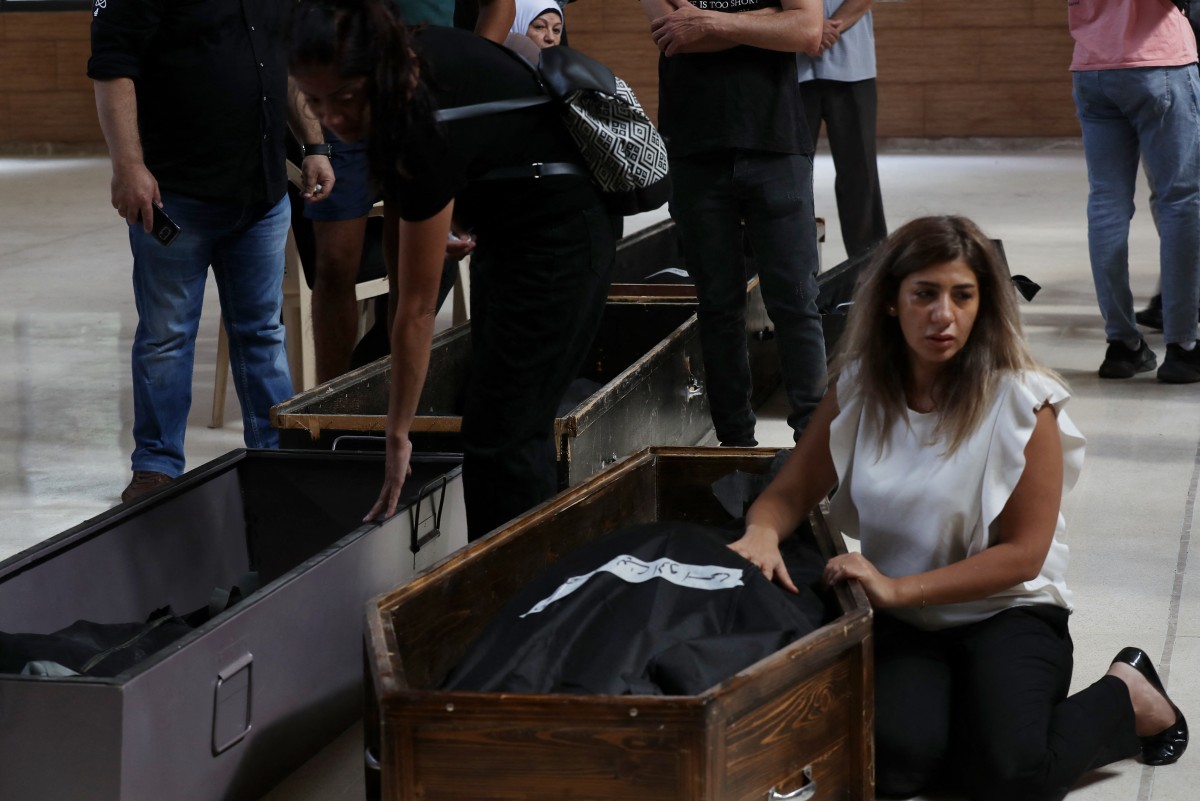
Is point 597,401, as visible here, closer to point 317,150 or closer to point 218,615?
point 317,150

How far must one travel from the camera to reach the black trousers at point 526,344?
2182 millimetres

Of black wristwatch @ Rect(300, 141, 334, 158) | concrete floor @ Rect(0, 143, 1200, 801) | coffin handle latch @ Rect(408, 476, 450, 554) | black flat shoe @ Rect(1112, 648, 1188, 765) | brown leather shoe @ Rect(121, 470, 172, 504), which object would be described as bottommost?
concrete floor @ Rect(0, 143, 1200, 801)

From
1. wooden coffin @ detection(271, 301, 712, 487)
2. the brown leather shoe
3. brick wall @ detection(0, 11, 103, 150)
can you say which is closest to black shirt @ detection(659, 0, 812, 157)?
wooden coffin @ detection(271, 301, 712, 487)

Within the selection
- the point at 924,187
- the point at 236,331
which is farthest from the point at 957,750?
the point at 924,187

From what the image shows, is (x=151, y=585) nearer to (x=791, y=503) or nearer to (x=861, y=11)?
(x=791, y=503)

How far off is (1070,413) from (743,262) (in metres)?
1.24

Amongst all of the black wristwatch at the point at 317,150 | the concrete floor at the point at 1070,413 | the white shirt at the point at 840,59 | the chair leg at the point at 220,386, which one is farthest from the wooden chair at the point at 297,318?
the white shirt at the point at 840,59

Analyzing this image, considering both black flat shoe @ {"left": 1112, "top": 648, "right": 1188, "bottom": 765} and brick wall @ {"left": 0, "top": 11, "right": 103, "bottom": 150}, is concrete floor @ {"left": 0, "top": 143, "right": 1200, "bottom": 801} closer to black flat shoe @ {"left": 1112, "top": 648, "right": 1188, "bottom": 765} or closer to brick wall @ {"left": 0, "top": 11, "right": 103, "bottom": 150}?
black flat shoe @ {"left": 1112, "top": 648, "right": 1188, "bottom": 765}

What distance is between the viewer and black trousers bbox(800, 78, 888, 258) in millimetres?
5172

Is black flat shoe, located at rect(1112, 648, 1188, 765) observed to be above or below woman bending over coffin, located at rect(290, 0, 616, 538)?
below

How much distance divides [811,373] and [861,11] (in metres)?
1.30

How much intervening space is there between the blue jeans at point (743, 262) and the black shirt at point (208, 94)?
2.83 ft

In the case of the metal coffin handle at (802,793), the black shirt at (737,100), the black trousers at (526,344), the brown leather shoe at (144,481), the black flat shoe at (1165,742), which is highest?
the black shirt at (737,100)

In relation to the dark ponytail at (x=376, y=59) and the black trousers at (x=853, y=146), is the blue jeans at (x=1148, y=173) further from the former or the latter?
the dark ponytail at (x=376, y=59)
